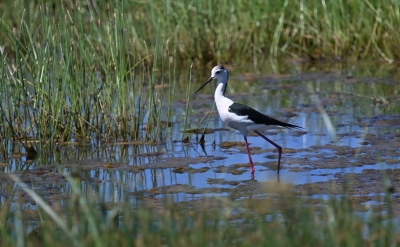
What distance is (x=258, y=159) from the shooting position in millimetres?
6684

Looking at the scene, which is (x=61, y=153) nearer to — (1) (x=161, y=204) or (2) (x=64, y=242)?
(1) (x=161, y=204)

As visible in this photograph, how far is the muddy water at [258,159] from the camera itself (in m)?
5.40

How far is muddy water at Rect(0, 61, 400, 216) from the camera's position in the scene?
5402mm

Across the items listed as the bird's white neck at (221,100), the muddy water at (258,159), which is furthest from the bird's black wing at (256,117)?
the muddy water at (258,159)

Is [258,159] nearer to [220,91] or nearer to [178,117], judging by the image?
[220,91]

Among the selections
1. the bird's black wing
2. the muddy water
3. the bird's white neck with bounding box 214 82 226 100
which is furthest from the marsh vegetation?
the bird's black wing

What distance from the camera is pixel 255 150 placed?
6957 millimetres

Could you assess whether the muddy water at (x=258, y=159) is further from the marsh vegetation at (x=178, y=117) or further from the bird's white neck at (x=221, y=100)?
the bird's white neck at (x=221, y=100)

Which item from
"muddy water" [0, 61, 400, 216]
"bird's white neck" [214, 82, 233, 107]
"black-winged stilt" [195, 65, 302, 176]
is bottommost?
"muddy water" [0, 61, 400, 216]

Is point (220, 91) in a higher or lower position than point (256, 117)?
higher

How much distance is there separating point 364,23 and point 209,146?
4.35 meters

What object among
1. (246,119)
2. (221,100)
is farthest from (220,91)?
(246,119)

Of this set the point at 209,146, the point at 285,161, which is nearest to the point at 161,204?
the point at 285,161

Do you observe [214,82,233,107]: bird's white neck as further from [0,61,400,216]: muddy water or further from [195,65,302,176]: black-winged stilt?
[0,61,400,216]: muddy water
